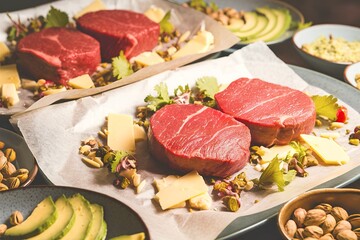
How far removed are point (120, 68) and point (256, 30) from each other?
4.34ft

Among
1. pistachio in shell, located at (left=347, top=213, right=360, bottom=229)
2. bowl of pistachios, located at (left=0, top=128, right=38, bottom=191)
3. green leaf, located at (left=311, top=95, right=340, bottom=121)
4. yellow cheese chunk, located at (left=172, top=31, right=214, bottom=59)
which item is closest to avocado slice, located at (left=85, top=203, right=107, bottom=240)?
bowl of pistachios, located at (left=0, top=128, right=38, bottom=191)

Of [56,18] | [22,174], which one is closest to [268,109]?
[22,174]

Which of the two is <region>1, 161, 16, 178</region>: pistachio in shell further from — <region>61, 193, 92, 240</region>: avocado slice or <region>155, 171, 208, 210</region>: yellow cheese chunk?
<region>155, 171, 208, 210</region>: yellow cheese chunk

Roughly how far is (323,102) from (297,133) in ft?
1.19

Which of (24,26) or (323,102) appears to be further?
(24,26)

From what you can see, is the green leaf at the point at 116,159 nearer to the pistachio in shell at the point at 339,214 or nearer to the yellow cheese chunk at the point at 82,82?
the yellow cheese chunk at the point at 82,82

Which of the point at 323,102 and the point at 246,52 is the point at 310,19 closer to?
the point at 246,52

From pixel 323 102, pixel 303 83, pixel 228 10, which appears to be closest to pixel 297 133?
pixel 323 102

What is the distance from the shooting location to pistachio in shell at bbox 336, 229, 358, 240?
2320 mm

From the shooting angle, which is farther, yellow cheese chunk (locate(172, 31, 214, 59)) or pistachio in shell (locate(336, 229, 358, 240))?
yellow cheese chunk (locate(172, 31, 214, 59))

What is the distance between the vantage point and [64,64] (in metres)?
3.84

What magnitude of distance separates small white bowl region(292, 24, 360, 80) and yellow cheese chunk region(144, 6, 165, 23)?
3.67 feet

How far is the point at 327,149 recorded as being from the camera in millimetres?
3092

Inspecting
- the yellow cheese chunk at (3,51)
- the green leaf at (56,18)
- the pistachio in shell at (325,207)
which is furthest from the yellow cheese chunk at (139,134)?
the green leaf at (56,18)
